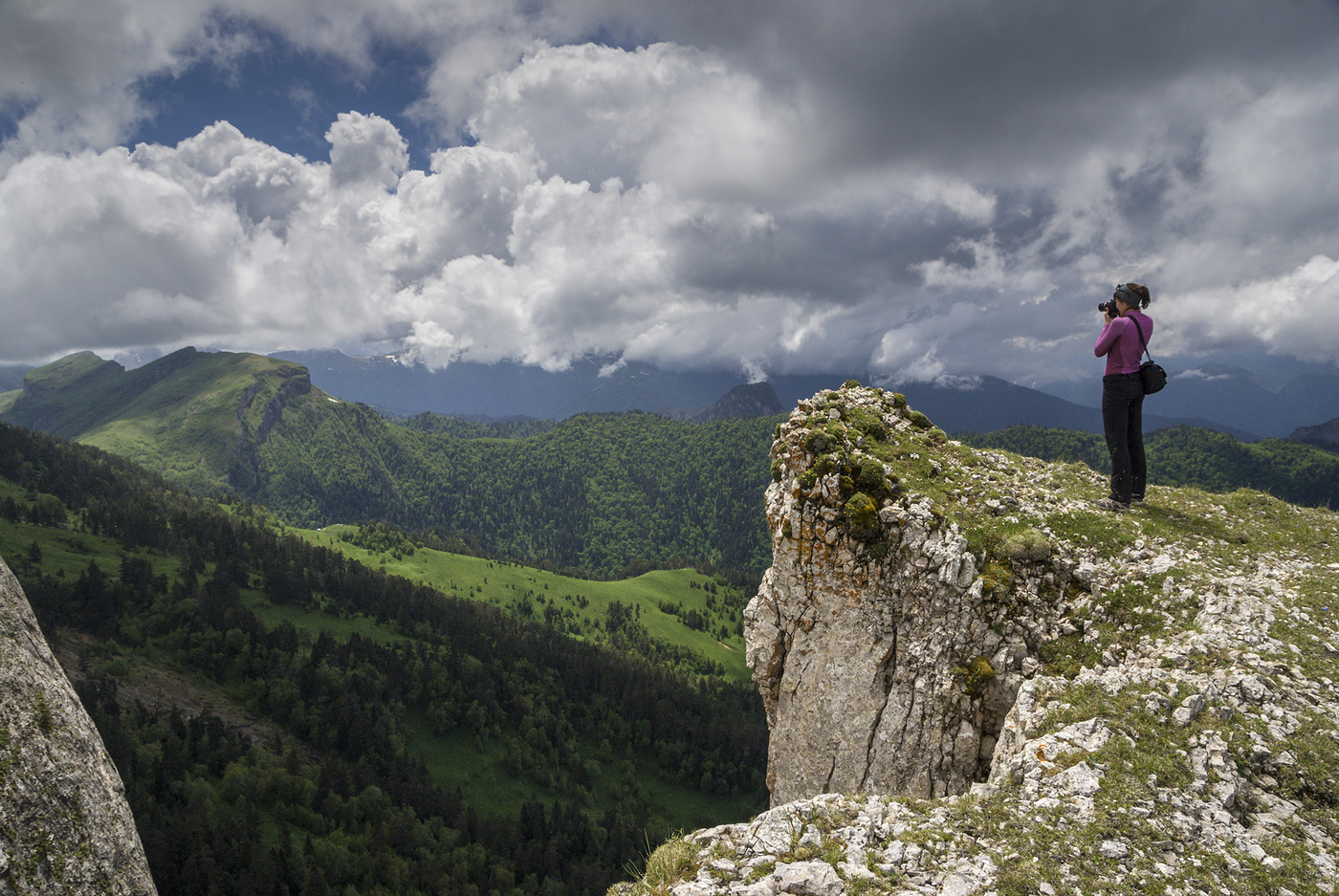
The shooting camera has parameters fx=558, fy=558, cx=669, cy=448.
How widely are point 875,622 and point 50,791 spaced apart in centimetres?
2066

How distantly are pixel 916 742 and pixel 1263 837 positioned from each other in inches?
350

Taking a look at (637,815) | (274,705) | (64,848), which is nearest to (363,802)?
(274,705)

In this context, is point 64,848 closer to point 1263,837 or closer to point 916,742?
point 916,742

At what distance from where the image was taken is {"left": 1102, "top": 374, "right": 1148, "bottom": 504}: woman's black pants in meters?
15.1

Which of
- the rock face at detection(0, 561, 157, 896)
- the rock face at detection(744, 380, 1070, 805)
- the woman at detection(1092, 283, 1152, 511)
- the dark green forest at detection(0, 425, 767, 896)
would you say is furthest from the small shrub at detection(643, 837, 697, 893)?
the dark green forest at detection(0, 425, 767, 896)

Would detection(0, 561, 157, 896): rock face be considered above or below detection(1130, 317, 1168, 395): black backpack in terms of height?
below

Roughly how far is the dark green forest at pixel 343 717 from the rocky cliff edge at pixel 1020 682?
87.5 m

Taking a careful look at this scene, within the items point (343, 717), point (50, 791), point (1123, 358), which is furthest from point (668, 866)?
point (343, 717)

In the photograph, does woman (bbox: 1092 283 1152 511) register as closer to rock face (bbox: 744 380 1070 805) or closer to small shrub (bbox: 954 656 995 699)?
rock face (bbox: 744 380 1070 805)

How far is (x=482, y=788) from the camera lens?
12075 cm

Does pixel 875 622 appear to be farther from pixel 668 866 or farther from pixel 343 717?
pixel 343 717

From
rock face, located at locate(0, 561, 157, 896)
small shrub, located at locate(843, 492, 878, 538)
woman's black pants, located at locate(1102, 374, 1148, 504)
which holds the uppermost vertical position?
woman's black pants, located at locate(1102, 374, 1148, 504)

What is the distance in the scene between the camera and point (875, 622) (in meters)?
17.9

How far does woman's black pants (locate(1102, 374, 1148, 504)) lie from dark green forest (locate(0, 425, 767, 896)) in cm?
9627
